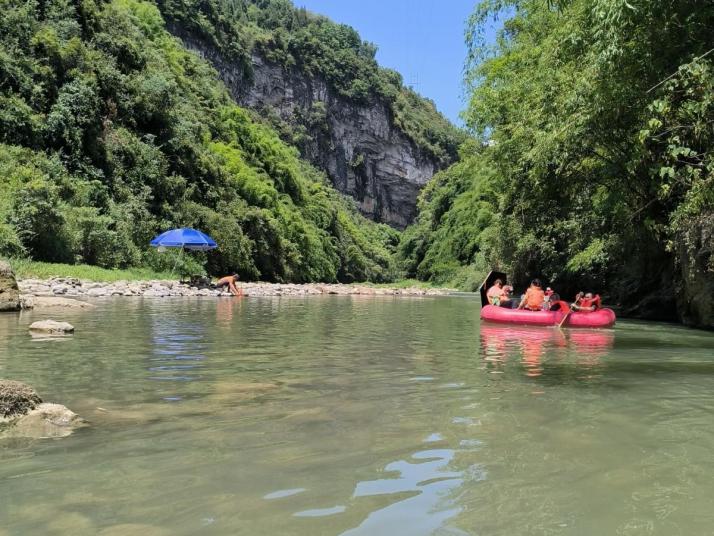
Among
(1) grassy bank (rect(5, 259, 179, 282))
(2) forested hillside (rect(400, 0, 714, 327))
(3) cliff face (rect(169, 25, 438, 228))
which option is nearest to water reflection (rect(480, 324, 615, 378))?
(2) forested hillside (rect(400, 0, 714, 327))

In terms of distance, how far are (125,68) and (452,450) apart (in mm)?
35752

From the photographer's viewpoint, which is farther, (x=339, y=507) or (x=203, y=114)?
(x=203, y=114)

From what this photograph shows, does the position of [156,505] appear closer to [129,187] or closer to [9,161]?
[9,161]

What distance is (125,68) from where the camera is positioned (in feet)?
112

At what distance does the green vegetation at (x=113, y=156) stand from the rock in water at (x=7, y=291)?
8186 mm

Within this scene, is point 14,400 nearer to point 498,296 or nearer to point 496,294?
point 498,296

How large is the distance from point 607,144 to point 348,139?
108 meters

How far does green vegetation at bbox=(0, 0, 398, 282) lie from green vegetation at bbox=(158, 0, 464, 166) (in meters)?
32.9

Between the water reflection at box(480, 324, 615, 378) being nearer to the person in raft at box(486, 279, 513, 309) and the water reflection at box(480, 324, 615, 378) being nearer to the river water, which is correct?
the river water

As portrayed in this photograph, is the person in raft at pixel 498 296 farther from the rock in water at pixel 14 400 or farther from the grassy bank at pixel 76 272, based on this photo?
the grassy bank at pixel 76 272

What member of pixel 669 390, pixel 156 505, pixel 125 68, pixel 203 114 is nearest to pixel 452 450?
pixel 156 505

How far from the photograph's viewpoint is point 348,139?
115375 mm

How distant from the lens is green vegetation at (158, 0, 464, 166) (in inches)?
3172

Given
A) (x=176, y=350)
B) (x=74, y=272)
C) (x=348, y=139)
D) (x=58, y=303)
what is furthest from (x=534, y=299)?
(x=348, y=139)
